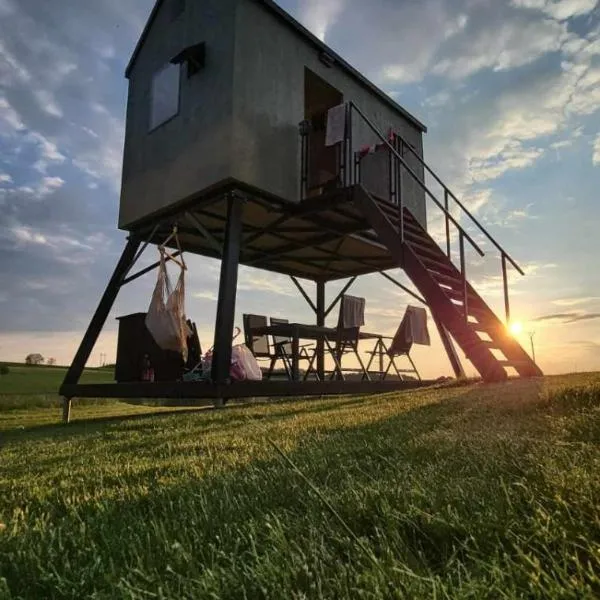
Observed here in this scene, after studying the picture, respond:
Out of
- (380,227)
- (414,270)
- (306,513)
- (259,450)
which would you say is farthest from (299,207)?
(306,513)

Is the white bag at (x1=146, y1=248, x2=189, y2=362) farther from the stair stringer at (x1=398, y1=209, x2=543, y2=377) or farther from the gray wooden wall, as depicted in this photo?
the stair stringer at (x1=398, y1=209, x2=543, y2=377)

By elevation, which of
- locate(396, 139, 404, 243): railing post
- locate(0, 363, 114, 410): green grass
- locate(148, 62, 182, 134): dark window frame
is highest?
locate(148, 62, 182, 134): dark window frame

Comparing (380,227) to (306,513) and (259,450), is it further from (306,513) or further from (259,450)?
(306,513)

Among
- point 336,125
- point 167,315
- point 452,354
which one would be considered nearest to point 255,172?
point 336,125

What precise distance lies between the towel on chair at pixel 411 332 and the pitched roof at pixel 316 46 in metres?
3.89

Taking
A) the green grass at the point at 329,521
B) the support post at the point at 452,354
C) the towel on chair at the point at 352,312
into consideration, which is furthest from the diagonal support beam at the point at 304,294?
Result: the green grass at the point at 329,521

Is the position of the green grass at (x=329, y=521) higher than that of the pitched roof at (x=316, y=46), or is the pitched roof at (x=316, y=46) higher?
the pitched roof at (x=316, y=46)

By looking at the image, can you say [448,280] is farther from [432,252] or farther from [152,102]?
[152,102]

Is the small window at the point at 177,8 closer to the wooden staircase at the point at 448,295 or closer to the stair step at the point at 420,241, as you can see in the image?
the wooden staircase at the point at 448,295

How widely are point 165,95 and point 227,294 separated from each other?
12.6 ft

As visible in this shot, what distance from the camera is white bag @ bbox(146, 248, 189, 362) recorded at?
6141mm

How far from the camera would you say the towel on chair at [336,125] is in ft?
24.0

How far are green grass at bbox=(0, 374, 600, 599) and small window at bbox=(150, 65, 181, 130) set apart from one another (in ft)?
21.7

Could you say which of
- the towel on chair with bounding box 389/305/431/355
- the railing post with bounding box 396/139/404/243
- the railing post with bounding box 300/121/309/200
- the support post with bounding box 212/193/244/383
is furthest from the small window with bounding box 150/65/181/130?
the towel on chair with bounding box 389/305/431/355
